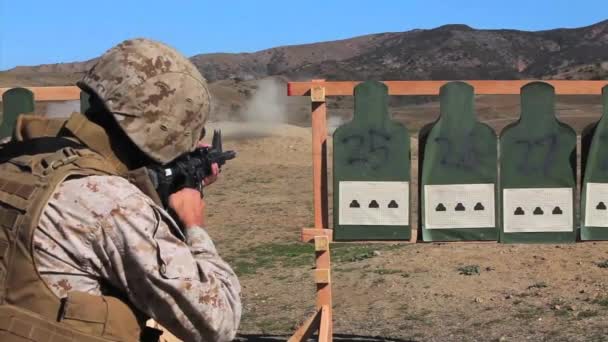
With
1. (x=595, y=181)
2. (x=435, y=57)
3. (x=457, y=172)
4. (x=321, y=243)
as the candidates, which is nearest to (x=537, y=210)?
(x=595, y=181)

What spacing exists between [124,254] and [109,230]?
2.5 inches

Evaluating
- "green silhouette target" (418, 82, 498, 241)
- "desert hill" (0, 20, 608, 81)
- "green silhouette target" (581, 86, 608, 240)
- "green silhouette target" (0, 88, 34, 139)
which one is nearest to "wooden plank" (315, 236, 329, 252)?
"green silhouette target" (418, 82, 498, 241)

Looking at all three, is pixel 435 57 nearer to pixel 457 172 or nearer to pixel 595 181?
pixel 595 181

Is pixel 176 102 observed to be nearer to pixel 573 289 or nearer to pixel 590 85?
pixel 590 85

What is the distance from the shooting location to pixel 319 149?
4.67 metres

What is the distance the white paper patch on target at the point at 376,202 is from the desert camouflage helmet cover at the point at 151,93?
2549 millimetres

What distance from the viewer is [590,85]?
15.6 feet

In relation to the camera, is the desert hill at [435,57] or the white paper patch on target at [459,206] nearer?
the white paper patch on target at [459,206]

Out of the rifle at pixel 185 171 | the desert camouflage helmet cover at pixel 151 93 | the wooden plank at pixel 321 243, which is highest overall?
the desert camouflage helmet cover at pixel 151 93

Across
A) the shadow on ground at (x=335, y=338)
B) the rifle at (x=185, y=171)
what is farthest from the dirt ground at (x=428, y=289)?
the rifle at (x=185, y=171)

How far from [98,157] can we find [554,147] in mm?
3267

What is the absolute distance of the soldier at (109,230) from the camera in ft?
6.00

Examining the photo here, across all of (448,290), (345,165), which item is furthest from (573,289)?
(345,165)

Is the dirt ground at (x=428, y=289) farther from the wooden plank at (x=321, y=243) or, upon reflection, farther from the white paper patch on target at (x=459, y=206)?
the wooden plank at (x=321, y=243)
